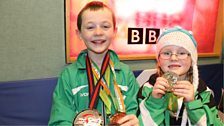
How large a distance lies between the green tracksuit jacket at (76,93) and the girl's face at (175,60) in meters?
0.30

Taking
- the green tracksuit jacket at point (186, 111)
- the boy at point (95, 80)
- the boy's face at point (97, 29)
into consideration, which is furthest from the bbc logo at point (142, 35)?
the green tracksuit jacket at point (186, 111)

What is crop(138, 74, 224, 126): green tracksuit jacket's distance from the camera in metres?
1.07

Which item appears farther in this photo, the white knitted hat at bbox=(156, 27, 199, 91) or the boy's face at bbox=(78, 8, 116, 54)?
the boy's face at bbox=(78, 8, 116, 54)

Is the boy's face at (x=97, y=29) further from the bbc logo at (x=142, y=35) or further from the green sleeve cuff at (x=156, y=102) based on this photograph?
the bbc logo at (x=142, y=35)

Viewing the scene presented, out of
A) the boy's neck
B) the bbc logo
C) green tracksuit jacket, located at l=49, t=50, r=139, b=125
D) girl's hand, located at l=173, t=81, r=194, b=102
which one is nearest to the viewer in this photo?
girl's hand, located at l=173, t=81, r=194, b=102

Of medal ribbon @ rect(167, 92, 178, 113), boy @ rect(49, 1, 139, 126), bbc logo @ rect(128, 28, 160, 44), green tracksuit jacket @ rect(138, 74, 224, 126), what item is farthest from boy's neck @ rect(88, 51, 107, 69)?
bbc logo @ rect(128, 28, 160, 44)

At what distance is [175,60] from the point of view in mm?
1106

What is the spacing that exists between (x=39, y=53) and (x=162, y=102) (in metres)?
1.04

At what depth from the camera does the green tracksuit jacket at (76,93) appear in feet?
4.06

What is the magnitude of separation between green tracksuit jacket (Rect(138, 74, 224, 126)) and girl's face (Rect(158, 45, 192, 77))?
133mm

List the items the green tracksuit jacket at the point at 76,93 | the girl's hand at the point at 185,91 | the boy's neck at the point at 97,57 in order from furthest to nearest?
the boy's neck at the point at 97,57, the green tracksuit jacket at the point at 76,93, the girl's hand at the point at 185,91

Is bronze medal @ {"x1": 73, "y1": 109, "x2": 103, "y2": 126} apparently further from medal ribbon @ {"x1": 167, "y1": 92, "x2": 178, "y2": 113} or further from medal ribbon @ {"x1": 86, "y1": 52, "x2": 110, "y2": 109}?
medal ribbon @ {"x1": 167, "y1": 92, "x2": 178, "y2": 113}

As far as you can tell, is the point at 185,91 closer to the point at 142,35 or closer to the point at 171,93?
the point at 171,93

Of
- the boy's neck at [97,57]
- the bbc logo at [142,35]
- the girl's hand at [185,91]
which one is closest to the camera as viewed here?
the girl's hand at [185,91]
